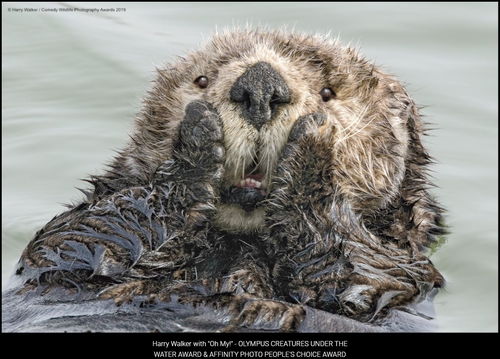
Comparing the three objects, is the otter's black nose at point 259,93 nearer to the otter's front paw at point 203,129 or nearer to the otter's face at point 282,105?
the otter's face at point 282,105

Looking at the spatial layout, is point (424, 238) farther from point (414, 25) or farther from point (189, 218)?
point (414, 25)

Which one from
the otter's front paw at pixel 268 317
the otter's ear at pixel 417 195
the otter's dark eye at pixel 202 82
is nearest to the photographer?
the otter's front paw at pixel 268 317

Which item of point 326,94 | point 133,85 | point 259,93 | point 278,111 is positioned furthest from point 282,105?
point 133,85

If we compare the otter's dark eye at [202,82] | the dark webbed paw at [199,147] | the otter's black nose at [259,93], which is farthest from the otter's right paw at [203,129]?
the otter's dark eye at [202,82]

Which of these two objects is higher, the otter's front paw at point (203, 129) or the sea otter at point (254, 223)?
the otter's front paw at point (203, 129)

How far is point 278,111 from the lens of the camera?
499 centimetres

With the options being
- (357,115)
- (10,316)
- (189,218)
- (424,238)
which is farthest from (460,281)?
(10,316)

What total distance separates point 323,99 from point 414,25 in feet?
17.6

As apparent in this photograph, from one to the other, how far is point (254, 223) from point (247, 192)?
0.60 ft

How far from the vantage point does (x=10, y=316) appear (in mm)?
4840

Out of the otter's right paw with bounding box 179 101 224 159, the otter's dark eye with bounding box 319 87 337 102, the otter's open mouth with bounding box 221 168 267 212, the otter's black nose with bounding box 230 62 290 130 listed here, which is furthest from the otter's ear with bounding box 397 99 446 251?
the otter's right paw with bounding box 179 101 224 159

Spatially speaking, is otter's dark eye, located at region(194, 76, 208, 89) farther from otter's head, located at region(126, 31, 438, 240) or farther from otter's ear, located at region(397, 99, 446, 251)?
otter's ear, located at region(397, 99, 446, 251)

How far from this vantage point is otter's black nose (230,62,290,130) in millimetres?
4875

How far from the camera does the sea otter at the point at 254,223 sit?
491 centimetres
